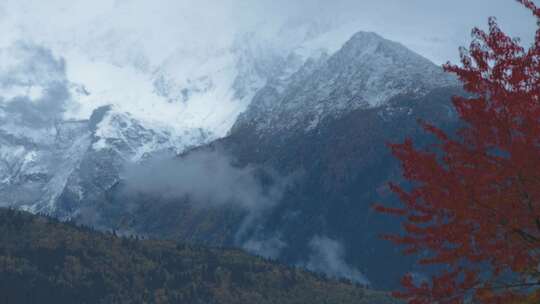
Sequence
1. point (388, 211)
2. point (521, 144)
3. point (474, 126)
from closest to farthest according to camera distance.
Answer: point (521, 144) < point (474, 126) < point (388, 211)

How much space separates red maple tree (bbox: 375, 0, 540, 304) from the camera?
31.9m

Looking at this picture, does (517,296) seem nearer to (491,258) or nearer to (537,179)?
(491,258)

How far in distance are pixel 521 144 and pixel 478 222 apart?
155 inches

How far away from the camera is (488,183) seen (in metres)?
32.2

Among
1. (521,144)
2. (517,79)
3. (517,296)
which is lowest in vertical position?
(517,296)

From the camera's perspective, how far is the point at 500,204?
3192cm

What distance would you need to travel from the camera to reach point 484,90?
33.8 metres

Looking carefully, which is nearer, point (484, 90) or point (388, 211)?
point (484, 90)

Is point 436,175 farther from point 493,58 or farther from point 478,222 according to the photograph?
point 493,58

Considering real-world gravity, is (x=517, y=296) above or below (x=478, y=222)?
below

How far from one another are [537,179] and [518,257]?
3639 millimetres

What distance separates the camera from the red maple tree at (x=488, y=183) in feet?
105

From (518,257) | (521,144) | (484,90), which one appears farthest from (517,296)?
(484,90)

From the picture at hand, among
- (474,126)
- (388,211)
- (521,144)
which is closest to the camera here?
(521,144)
